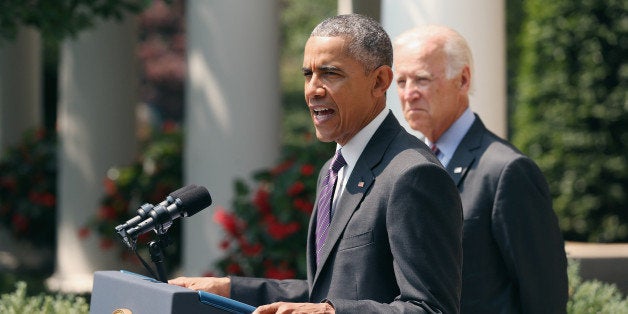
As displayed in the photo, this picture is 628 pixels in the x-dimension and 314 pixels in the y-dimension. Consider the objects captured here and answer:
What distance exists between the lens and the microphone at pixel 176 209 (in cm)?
309

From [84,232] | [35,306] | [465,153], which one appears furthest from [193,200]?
[84,232]

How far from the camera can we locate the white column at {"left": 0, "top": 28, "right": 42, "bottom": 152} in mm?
15328

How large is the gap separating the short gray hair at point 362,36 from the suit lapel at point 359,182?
21cm

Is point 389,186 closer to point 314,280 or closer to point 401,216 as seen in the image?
point 401,216

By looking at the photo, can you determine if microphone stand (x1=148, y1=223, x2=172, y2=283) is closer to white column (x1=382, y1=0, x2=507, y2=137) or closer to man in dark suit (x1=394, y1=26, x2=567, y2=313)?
man in dark suit (x1=394, y1=26, x2=567, y2=313)

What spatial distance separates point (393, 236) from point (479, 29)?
12.7ft

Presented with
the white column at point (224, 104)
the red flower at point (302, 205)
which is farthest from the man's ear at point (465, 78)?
the white column at point (224, 104)

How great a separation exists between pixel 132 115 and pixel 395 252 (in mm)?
10341

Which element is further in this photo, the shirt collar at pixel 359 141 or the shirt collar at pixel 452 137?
the shirt collar at pixel 452 137

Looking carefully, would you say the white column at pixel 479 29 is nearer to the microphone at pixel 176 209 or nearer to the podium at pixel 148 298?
the microphone at pixel 176 209

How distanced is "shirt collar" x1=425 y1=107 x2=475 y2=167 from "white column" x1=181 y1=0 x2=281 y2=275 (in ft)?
18.2

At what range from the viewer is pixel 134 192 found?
41.0ft

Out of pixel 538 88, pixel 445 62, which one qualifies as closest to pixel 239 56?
pixel 538 88

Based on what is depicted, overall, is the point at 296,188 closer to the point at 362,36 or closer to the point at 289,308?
the point at 362,36
